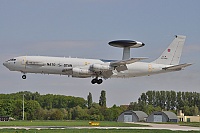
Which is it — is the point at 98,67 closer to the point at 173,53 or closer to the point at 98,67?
the point at 98,67

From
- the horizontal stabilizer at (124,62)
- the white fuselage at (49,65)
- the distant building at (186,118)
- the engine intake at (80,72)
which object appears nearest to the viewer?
the white fuselage at (49,65)

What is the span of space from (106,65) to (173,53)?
42.4ft

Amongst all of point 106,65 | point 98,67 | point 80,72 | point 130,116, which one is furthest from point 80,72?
point 130,116

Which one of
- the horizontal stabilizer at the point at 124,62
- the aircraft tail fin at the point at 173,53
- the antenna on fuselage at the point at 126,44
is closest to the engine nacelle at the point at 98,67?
the horizontal stabilizer at the point at 124,62

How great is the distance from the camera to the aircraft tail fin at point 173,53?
3287 inches

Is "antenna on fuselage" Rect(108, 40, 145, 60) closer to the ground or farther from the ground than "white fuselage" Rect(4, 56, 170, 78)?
farther from the ground

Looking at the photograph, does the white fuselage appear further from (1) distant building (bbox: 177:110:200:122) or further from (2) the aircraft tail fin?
(1) distant building (bbox: 177:110:200:122)

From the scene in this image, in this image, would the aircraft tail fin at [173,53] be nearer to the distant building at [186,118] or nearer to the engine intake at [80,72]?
the engine intake at [80,72]

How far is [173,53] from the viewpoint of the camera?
84375mm

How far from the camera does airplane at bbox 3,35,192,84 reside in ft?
242

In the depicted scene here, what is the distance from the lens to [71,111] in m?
178

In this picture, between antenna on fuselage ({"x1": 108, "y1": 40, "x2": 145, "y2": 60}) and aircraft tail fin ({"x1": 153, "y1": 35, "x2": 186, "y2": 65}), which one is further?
aircraft tail fin ({"x1": 153, "y1": 35, "x2": 186, "y2": 65})

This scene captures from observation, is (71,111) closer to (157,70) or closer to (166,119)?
(166,119)

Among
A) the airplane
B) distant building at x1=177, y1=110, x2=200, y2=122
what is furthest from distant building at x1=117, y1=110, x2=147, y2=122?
the airplane
